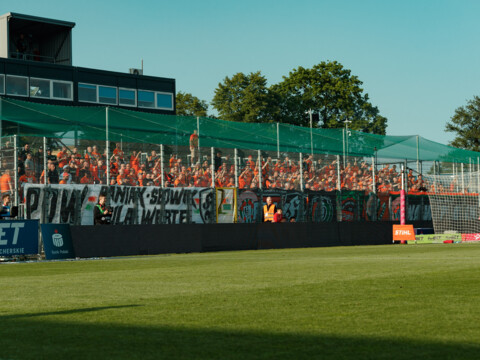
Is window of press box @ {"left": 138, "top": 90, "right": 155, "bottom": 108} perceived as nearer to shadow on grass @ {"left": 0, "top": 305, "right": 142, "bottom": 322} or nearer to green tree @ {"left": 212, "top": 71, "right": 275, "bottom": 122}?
green tree @ {"left": 212, "top": 71, "right": 275, "bottom": 122}

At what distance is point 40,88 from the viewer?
195 ft

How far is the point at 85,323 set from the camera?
25.8 ft

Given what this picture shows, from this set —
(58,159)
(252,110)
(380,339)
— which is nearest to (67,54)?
(252,110)

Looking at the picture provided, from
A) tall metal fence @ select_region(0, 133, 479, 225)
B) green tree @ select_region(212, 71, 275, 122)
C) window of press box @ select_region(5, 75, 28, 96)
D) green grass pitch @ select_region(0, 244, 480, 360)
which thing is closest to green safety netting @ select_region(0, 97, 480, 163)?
tall metal fence @ select_region(0, 133, 479, 225)

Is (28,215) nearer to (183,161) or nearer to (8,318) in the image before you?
(183,161)

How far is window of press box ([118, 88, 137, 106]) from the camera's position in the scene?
65.4 m

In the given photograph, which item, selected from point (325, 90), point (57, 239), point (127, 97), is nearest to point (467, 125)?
point (325, 90)

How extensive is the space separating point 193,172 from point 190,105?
62546 millimetres

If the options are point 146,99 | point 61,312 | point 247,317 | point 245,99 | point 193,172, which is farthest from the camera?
point 245,99

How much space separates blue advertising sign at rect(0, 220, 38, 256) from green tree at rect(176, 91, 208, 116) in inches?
2645

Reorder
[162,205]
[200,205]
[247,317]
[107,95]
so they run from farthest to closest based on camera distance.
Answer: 1. [107,95]
2. [200,205]
3. [162,205]
4. [247,317]

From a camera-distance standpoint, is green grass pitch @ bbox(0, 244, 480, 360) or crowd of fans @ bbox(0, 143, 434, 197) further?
crowd of fans @ bbox(0, 143, 434, 197)

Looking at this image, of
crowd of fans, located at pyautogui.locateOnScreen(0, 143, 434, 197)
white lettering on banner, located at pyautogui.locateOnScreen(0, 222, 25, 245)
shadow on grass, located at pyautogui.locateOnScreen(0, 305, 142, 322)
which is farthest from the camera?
crowd of fans, located at pyautogui.locateOnScreen(0, 143, 434, 197)

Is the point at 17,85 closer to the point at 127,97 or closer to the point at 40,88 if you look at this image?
the point at 40,88
